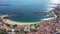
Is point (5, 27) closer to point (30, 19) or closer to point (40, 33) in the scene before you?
point (30, 19)

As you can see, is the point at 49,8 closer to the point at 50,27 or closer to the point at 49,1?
the point at 49,1

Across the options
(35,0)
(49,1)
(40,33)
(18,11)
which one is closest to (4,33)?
(18,11)

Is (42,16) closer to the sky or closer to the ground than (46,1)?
closer to the ground

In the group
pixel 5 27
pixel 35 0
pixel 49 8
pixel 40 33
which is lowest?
pixel 40 33

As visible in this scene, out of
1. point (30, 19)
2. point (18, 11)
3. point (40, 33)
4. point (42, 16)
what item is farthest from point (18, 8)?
point (40, 33)

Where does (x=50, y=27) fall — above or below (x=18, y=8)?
below
